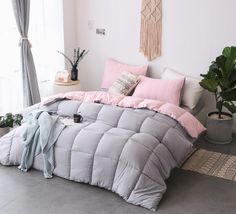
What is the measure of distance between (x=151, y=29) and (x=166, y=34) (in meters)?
0.21

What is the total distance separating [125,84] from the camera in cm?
416

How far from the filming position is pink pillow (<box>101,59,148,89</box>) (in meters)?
4.43

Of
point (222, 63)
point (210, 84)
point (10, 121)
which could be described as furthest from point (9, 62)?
point (222, 63)

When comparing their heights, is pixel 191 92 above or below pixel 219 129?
above

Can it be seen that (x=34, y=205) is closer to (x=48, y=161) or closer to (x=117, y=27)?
(x=48, y=161)

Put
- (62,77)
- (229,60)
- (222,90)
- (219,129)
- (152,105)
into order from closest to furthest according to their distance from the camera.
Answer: (152,105)
(229,60)
(222,90)
(219,129)
(62,77)

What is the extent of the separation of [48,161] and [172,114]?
1236mm

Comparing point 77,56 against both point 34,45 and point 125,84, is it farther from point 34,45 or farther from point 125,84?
point 125,84

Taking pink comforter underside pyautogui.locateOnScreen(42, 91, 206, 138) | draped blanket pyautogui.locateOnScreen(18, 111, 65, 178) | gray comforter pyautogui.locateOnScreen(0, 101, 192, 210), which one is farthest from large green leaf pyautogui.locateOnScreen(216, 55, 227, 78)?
draped blanket pyautogui.locateOnScreen(18, 111, 65, 178)

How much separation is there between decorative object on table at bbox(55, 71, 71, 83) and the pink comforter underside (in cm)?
87

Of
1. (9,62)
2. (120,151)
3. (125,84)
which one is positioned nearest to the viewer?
(120,151)

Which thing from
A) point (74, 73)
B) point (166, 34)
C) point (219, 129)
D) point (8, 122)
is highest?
point (166, 34)

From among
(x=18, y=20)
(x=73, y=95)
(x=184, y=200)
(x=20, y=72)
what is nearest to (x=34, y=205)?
(x=184, y=200)

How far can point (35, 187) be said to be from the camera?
2.83 metres
